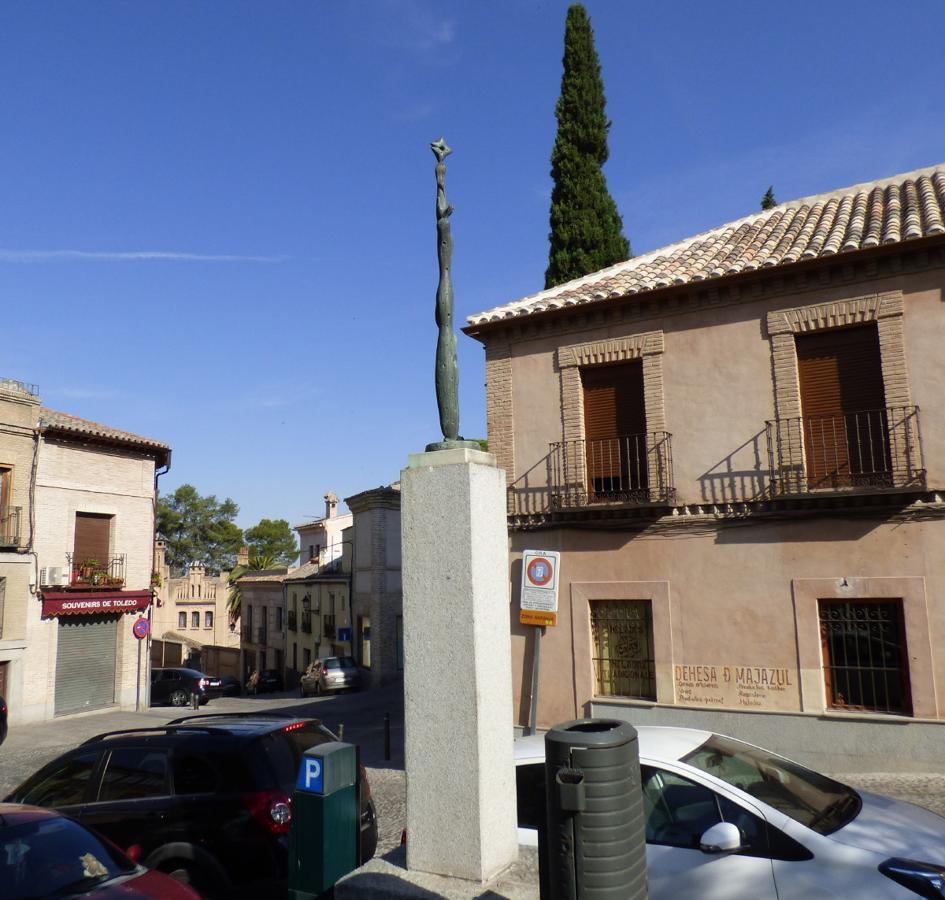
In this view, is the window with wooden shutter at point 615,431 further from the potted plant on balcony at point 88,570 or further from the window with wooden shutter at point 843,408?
the potted plant on balcony at point 88,570

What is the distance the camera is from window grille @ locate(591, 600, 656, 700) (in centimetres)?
1187

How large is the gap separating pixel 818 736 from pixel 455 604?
24.4ft

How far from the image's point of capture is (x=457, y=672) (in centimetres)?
513

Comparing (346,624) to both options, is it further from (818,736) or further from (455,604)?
(455,604)

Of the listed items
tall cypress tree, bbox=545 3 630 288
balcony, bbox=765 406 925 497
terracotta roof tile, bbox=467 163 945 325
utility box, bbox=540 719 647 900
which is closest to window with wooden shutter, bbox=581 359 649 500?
terracotta roof tile, bbox=467 163 945 325

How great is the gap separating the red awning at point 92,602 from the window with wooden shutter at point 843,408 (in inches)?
734

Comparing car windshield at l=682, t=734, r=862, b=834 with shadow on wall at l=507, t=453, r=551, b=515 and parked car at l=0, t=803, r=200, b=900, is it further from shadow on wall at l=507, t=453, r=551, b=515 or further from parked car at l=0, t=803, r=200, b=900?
shadow on wall at l=507, t=453, r=551, b=515

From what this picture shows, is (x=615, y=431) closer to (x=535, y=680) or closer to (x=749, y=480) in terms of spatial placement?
(x=749, y=480)

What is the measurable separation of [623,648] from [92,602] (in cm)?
1593

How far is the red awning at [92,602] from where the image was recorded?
21055 millimetres

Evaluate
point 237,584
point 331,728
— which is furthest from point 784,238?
point 237,584

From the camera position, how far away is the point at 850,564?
1054 centimetres

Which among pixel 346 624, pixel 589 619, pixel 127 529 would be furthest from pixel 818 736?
pixel 346 624

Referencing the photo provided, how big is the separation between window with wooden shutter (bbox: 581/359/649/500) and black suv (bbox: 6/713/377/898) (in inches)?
260
